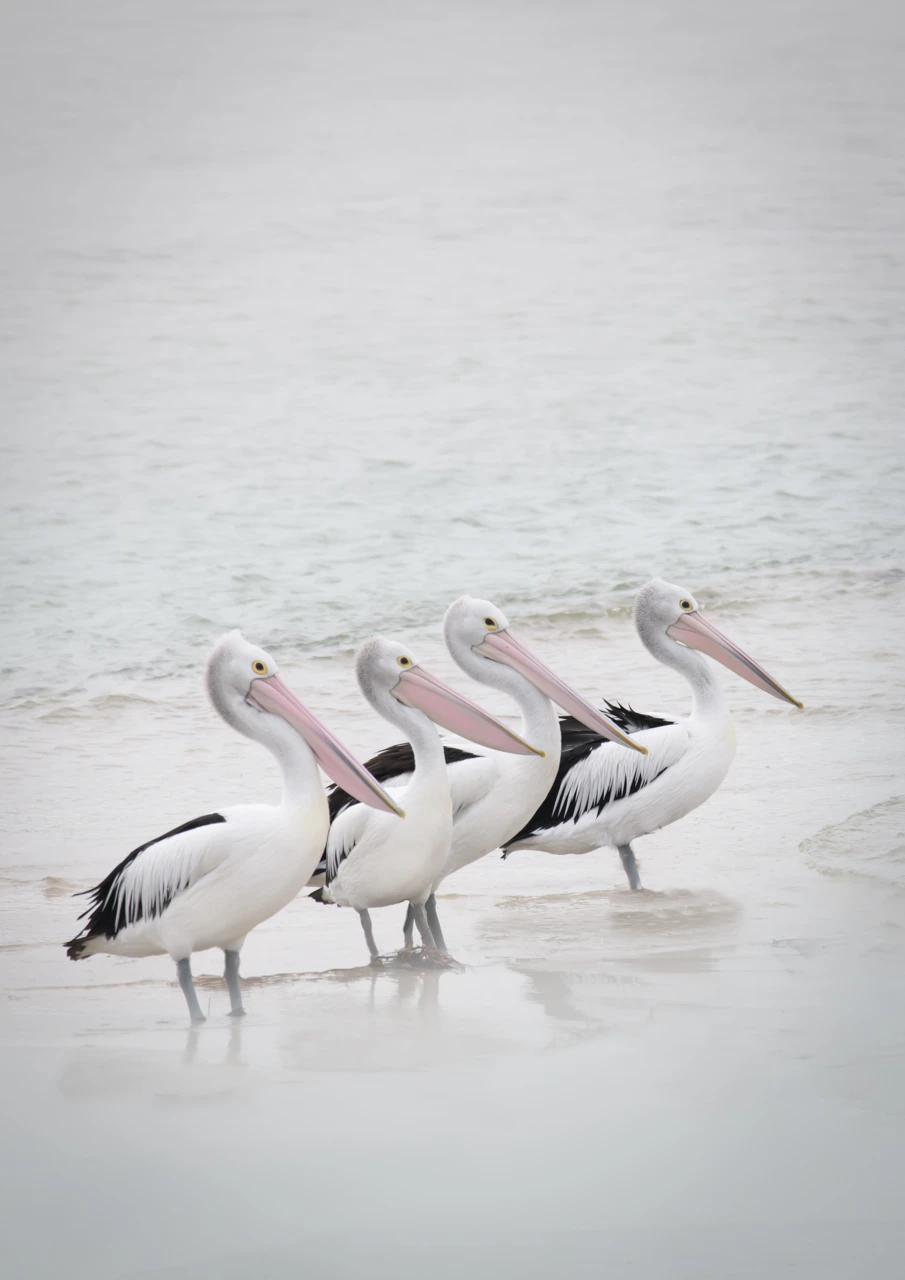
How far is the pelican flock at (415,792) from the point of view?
12.6ft

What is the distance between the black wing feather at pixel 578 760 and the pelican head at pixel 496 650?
222mm

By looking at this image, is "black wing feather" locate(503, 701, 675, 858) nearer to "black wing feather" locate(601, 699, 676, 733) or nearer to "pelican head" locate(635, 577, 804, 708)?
"black wing feather" locate(601, 699, 676, 733)

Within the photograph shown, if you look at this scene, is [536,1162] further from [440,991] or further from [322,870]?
[322,870]

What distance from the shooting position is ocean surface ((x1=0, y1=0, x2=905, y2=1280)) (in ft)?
9.86

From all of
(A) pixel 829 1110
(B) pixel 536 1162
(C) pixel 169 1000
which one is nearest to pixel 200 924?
(C) pixel 169 1000

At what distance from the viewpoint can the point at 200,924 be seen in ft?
12.5

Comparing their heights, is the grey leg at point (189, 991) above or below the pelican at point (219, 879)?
below

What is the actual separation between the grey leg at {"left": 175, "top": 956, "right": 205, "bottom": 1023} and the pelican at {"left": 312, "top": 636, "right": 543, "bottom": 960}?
0.56m

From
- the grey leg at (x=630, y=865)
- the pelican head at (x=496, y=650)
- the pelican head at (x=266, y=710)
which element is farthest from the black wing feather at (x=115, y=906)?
the grey leg at (x=630, y=865)

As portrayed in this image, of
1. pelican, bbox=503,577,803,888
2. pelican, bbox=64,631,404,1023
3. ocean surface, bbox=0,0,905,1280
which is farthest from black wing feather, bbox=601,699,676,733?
pelican, bbox=64,631,404,1023

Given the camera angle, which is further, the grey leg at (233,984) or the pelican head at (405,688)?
the pelican head at (405,688)

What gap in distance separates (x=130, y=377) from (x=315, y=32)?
634 inches

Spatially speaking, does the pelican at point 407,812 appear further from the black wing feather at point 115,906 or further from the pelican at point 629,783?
the pelican at point 629,783

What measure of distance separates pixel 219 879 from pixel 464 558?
788cm
